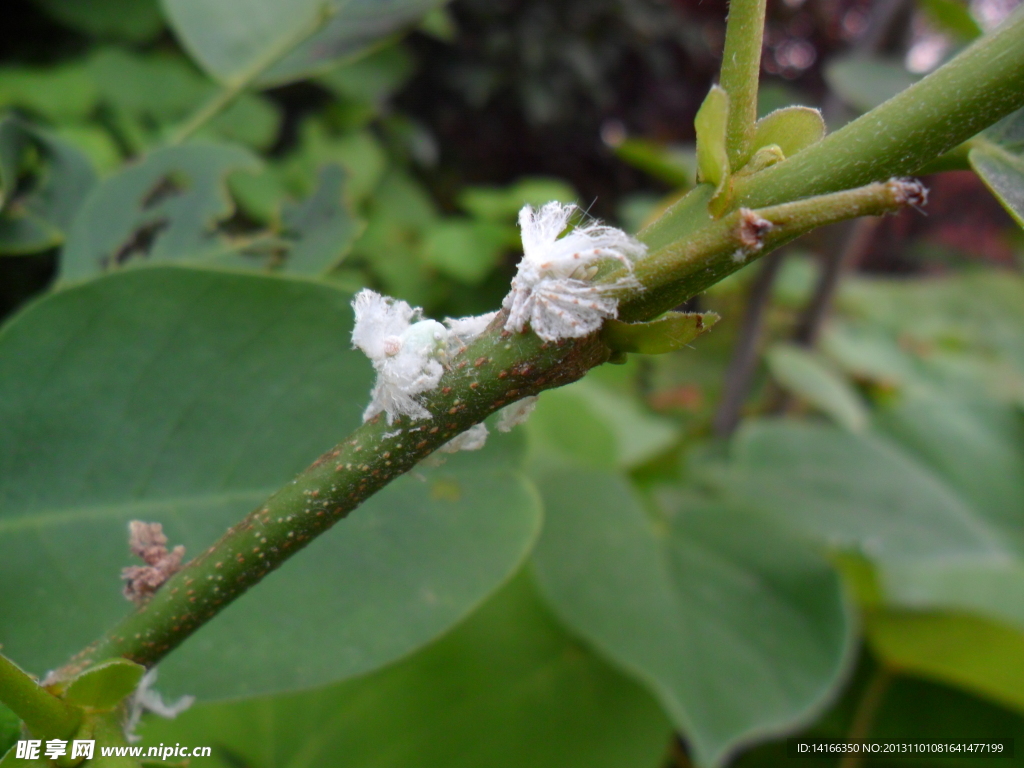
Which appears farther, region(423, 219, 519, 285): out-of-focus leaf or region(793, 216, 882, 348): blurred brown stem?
region(423, 219, 519, 285): out-of-focus leaf

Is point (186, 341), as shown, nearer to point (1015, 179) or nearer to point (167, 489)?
point (167, 489)

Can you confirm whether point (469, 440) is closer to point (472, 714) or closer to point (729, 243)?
point (729, 243)

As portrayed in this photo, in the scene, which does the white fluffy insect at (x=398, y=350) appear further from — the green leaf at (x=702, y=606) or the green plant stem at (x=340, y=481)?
the green leaf at (x=702, y=606)

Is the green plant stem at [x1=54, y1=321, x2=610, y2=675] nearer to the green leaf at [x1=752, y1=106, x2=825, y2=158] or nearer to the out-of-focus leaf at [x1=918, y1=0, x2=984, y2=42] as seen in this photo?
the green leaf at [x1=752, y1=106, x2=825, y2=158]

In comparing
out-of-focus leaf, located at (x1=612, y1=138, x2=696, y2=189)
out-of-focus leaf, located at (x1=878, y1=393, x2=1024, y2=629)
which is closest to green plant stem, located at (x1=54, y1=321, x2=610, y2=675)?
out-of-focus leaf, located at (x1=878, y1=393, x2=1024, y2=629)

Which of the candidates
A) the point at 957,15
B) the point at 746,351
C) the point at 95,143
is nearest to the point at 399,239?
the point at 95,143

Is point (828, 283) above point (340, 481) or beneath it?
beneath
